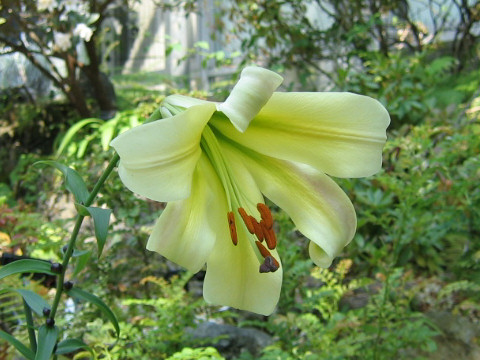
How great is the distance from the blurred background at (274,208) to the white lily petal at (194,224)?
0.57 metres

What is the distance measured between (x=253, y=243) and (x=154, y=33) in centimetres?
781

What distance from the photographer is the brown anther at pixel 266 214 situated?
775mm

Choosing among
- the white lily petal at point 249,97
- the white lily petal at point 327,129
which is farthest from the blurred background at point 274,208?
the white lily petal at point 249,97

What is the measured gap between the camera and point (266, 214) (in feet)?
2.60

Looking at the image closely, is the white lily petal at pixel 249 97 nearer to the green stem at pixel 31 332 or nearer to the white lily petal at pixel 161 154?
the white lily petal at pixel 161 154

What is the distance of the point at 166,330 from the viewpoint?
5.60 ft

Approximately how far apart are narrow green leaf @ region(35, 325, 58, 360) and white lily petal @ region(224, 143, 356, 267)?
17.2 inches

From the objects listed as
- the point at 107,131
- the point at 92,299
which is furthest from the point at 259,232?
the point at 107,131

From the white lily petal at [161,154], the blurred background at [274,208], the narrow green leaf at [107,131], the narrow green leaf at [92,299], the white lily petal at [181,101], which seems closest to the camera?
the white lily petal at [161,154]

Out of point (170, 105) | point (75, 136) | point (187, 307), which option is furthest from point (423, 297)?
point (75, 136)

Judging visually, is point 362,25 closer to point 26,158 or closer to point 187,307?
point 26,158

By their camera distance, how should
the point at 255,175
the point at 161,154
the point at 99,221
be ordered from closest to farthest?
1. the point at 161,154
2. the point at 99,221
3. the point at 255,175

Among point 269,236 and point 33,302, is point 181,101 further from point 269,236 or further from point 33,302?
point 33,302

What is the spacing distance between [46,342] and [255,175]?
0.45 m
